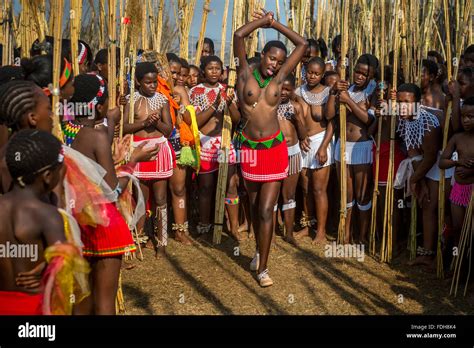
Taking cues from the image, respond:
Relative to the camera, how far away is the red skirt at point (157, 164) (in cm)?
582

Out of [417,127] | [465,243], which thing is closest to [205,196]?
[417,127]

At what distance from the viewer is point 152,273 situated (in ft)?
17.9

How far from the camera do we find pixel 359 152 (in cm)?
606

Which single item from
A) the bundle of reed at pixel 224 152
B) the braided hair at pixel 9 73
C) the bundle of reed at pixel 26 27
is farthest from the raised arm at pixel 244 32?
the braided hair at pixel 9 73

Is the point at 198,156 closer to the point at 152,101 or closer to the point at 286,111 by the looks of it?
the point at 152,101

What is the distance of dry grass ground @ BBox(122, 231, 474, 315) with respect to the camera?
15.0 feet

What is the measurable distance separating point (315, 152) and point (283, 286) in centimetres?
176

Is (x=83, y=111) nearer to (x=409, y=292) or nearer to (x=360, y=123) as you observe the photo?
(x=409, y=292)

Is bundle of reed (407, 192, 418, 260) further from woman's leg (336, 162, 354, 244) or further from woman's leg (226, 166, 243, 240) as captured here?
woman's leg (226, 166, 243, 240)

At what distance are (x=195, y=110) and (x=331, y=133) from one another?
4.75ft

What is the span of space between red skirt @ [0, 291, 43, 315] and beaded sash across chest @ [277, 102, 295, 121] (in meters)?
4.08

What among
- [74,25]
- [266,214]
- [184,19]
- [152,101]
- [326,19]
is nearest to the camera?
[74,25]

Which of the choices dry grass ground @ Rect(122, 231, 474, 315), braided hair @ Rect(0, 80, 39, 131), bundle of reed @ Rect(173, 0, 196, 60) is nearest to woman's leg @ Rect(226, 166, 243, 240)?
dry grass ground @ Rect(122, 231, 474, 315)
